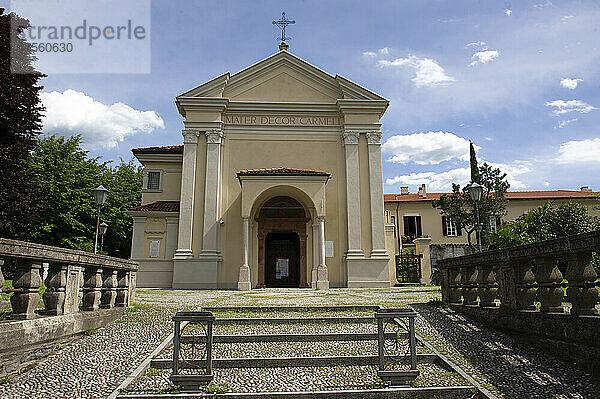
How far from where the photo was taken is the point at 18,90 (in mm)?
Answer: 20578

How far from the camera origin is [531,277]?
255 inches

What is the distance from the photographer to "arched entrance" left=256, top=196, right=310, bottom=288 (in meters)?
22.4

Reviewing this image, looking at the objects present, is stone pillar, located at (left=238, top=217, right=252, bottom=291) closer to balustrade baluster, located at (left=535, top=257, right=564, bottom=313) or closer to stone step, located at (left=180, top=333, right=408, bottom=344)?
stone step, located at (left=180, top=333, right=408, bottom=344)

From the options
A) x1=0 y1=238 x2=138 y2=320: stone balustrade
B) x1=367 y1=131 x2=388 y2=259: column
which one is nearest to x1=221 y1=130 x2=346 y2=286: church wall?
x1=367 y1=131 x2=388 y2=259: column

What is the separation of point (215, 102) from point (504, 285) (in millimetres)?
18239

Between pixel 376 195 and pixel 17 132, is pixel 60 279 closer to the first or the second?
pixel 376 195

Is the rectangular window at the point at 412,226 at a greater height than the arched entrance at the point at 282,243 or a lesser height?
greater

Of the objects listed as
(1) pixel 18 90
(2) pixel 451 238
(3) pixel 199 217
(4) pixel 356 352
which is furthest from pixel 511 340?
(2) pixel 451 238

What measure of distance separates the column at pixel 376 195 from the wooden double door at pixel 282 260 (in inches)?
171

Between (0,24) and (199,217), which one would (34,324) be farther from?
(0,24)

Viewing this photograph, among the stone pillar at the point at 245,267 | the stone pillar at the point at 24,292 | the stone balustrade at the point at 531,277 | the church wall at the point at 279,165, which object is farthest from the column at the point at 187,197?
the stone pillar at the point at 24,292

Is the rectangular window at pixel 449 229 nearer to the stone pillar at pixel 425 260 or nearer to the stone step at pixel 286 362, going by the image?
the stone pillar at pixel 425 260

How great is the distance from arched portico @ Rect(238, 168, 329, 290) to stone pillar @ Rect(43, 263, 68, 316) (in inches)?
546

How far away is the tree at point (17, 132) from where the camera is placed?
19562 millimetres
